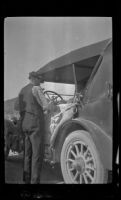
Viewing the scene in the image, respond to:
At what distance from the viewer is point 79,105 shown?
270 centimetres

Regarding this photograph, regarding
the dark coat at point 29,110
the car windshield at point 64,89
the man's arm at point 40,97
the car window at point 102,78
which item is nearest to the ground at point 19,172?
the dark coat at point 29,110

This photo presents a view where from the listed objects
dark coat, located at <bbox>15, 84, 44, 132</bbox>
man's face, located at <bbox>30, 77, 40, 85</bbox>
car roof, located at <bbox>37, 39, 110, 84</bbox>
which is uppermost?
car roof, located at <bbox>37, 39, 110, 84</bbox>

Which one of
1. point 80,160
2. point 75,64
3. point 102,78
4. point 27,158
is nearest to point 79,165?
point 80,160

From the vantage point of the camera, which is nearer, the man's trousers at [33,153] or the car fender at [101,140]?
the car fender at [101,140]

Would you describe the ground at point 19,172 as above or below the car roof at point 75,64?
below

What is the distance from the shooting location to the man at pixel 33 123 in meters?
2.74

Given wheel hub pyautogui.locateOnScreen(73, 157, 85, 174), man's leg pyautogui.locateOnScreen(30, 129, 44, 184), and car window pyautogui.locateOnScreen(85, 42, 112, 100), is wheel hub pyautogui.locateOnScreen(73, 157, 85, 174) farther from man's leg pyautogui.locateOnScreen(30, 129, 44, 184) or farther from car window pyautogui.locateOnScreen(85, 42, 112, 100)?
car window pyautogui.locateOnScreen(85, 42, 112, 100)

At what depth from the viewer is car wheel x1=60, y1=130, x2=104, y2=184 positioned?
2.61 m

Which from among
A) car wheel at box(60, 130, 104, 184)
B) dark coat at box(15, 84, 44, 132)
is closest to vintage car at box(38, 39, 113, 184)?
car wheel at box(60, 130, 104, 184)

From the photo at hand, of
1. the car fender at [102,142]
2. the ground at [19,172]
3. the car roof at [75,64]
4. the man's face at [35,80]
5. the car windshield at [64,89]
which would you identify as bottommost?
the ground at [19,172]

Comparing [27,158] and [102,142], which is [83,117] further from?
[27,158]

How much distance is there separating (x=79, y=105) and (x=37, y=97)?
0.49m

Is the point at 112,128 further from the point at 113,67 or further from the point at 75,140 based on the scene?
the point at 113,67

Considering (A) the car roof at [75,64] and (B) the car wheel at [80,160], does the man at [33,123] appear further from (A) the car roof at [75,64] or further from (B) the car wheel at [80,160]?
(B) the car wheel at [80,160]
